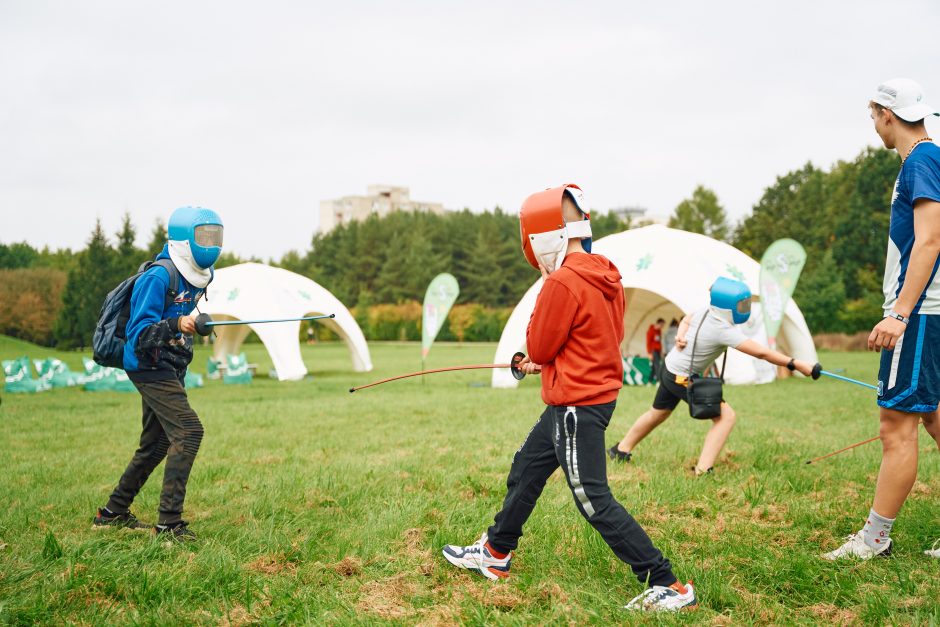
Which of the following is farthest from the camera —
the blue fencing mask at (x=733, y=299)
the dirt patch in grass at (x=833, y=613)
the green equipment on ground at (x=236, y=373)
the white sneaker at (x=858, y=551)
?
the green equipment on ground at (x=236, y=373)

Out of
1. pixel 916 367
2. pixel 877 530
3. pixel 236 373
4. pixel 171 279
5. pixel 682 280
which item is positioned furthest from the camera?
pixel 236 373

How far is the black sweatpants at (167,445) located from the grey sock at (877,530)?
3763 mm

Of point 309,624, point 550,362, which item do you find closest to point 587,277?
point 550,362

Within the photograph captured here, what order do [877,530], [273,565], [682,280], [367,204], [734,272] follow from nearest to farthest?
[877,530], [273,565], [682,280], [734,272], [367,204]

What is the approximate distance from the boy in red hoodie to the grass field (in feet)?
0.84

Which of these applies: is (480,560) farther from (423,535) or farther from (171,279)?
(171,279)

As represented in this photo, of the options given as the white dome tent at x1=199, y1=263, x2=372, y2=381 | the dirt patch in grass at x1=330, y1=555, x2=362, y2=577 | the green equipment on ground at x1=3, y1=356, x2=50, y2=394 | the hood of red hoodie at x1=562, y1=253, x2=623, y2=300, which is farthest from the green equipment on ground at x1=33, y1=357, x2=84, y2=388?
the hood of red hoodie at x1=562, y1=253, x2=623, y2=300

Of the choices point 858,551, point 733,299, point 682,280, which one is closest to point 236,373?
point 682,280

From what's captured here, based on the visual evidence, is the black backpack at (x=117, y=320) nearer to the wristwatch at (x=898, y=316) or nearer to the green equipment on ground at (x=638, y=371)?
the wristwatch at (x=898, y=316)

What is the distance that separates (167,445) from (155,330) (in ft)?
2.78

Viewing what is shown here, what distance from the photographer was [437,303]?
18859 mm

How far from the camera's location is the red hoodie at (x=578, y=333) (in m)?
3.13

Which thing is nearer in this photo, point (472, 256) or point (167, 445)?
point (167, 445)

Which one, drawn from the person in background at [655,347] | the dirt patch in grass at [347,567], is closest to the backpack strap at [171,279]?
the dirt patch in grass at [347,567]
